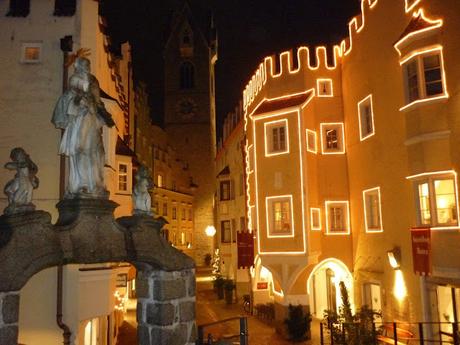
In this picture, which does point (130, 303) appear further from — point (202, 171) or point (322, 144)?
point (202, 171)

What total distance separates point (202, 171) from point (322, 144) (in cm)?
3863

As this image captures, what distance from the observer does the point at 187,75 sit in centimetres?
6178

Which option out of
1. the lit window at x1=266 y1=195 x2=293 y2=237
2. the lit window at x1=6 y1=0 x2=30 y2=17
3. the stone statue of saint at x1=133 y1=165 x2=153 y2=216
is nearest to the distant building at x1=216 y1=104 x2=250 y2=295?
the lit window at x1=266 y1=195 x2=293 y2=237

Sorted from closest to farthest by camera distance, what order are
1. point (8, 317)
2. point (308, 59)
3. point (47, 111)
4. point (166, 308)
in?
point (8, 317), point (166, 308), point (47, 111), point (308, 59)

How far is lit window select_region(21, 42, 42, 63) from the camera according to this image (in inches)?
654

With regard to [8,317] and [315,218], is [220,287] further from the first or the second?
[8,317]

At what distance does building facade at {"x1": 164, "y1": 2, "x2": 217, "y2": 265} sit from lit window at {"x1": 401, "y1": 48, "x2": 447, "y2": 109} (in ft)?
144

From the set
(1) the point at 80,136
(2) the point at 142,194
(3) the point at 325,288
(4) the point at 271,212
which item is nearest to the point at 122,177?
(4) the point at 271,212

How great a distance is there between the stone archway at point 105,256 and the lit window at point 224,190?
83.8ft

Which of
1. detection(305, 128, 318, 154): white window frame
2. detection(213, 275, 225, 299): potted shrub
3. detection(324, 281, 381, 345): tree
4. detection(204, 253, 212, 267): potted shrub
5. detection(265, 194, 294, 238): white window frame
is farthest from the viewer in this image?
detection(204, 253, 212, 267): potted shrub

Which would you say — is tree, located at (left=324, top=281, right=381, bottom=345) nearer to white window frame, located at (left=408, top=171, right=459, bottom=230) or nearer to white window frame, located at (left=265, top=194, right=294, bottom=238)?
white window frame, located at (left=408, top=171, right=459, bottom=230)

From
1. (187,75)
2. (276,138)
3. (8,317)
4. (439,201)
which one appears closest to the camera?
(8,317)

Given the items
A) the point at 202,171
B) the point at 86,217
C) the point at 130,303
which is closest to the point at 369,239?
the point at 86,217

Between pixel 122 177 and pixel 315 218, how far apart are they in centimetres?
900
